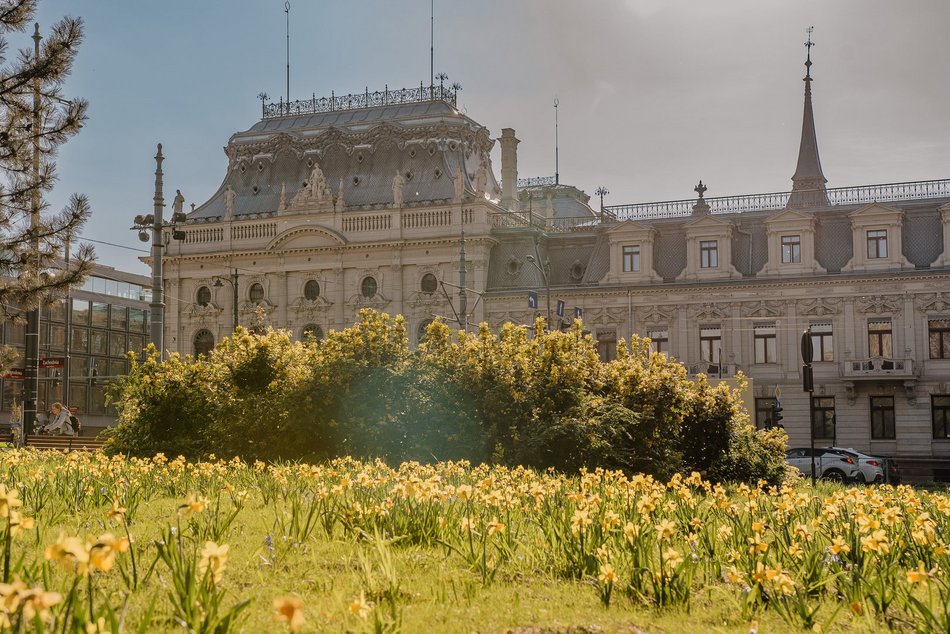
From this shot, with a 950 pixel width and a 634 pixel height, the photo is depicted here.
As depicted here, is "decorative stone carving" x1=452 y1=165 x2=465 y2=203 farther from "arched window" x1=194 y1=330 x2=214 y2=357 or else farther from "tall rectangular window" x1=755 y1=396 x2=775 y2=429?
"tall rectangular window" x1=755 y1=396 x2=775 y2=429

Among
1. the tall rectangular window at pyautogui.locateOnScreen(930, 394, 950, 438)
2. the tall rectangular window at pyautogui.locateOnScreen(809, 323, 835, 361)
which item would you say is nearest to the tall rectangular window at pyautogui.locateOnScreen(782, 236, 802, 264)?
the tall rectangular window at pyautogui.locateOnScreen(809, 323, 835, 361)

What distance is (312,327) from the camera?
63594mm

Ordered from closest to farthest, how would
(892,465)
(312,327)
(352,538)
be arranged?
1. (352,538)
2. (892,465)
3. (312,327)

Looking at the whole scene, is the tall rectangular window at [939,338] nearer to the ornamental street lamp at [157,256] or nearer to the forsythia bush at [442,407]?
the forsythia bush at [442,407]

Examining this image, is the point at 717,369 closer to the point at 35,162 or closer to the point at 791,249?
the point at 791,249

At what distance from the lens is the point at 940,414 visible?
50906mm

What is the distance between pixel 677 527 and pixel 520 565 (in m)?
2.16

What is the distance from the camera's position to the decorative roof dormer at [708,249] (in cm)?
5416

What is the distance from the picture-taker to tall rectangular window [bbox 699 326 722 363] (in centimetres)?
5419

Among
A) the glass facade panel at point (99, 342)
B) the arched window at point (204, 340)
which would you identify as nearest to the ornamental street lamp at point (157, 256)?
the arched window at point (204, 340)

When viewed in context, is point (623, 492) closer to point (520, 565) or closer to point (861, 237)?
point (520, 565)

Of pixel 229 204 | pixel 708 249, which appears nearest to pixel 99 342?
pixel 229 204

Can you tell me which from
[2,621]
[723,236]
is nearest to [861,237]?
[723,236]

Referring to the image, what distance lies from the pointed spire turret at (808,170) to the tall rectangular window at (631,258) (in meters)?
8.79
